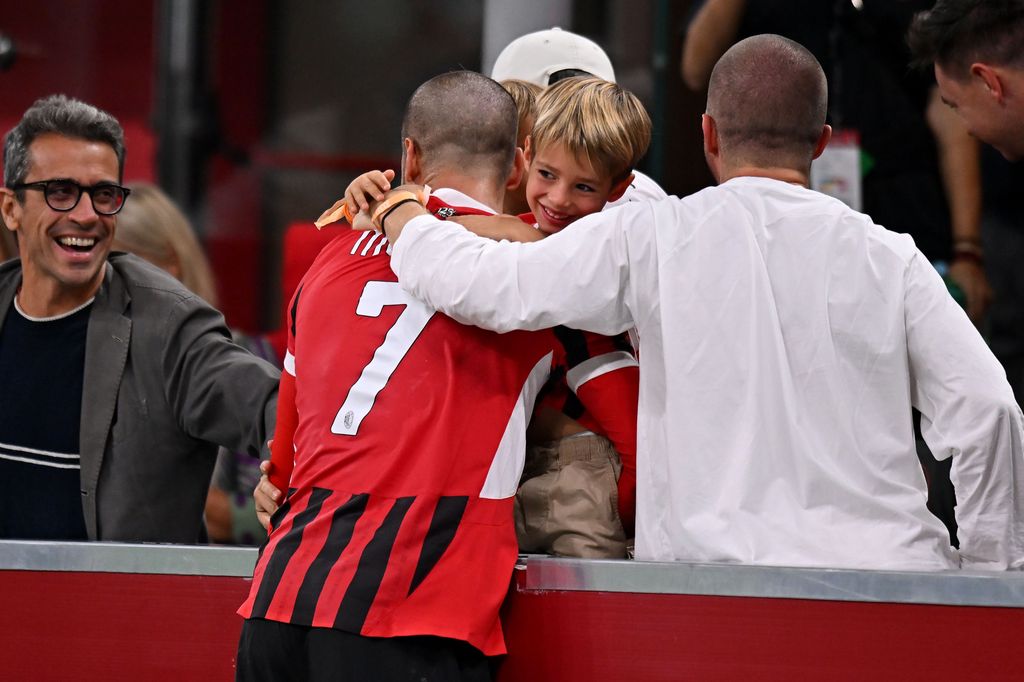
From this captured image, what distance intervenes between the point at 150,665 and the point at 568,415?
2.64 ft

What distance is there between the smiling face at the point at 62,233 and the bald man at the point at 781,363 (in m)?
1.18

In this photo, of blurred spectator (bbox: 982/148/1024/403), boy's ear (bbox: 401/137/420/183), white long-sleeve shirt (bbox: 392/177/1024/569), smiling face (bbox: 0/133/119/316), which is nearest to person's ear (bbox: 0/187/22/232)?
smiling face (bbox: 0/133/119/316)

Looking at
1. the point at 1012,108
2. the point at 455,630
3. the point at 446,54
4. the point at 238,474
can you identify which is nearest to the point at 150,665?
the point at 455,630

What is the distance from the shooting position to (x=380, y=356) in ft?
6.66

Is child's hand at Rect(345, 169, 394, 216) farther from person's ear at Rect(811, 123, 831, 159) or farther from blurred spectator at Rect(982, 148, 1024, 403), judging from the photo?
blurred spectator at Rect(982, 148, 1024, 403)

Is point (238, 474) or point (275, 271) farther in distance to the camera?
point (275, 271)

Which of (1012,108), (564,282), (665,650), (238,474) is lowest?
(238,474)

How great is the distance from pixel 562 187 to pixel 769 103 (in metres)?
0.46

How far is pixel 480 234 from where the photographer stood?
2070 mm

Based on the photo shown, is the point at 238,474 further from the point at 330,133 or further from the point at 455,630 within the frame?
the point at 330,133

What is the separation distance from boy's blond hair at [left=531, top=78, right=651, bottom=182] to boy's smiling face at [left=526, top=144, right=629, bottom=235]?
0.01 m

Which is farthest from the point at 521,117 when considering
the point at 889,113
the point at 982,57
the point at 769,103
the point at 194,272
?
the point at 194,272

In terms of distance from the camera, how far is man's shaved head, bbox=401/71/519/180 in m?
2.17

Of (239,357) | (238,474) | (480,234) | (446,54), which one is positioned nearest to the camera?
(480,234)
